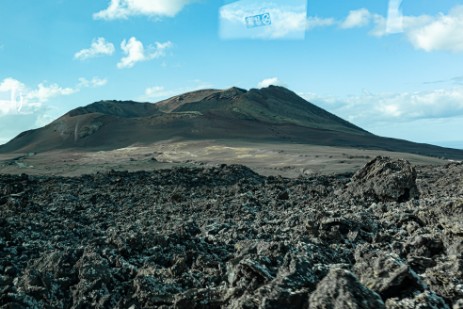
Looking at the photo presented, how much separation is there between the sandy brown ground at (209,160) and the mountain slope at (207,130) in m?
6.53

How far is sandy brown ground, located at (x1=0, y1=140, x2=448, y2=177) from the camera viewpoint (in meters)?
37.1

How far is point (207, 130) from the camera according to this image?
7488 centimetres

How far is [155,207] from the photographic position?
1388 cm

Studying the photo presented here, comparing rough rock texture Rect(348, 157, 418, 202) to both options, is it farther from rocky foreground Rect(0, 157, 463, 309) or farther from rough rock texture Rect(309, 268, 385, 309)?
rough rock texture Rect(309, 268, 385, 309)

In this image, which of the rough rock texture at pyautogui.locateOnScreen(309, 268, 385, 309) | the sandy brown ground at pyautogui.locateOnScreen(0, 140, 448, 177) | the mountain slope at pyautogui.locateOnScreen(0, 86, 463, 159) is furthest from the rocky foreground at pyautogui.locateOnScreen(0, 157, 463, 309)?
the mountain slope at pyautogui.locateOnScreen(0, 86, 463, 159)

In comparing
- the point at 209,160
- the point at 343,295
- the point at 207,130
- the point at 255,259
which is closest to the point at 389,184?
the point at 255,259

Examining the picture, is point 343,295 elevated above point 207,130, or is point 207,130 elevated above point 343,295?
point 207,130

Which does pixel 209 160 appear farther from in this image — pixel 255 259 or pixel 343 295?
pixel 343 295

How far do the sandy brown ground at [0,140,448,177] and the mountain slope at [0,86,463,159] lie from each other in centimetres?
653

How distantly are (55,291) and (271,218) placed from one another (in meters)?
4.63

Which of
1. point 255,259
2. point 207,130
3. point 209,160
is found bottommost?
point 255,259

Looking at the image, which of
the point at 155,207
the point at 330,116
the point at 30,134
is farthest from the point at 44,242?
the point at 330,116

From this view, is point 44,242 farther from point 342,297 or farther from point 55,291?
point 342,297

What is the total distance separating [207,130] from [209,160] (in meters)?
28.3
